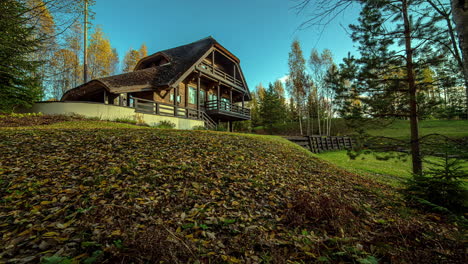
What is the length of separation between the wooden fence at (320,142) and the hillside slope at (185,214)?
34.9ft

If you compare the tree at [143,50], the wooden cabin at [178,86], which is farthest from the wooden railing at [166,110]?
the tree at [143,50]

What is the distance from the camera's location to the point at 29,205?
8.87ft

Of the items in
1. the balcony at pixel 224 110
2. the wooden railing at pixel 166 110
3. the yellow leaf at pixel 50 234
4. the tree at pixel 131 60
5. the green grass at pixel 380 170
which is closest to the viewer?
the yellow leaf at pixel 50 234

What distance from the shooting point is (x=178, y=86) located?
16453 mm

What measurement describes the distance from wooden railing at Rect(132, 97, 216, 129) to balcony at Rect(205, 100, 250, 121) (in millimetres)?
992

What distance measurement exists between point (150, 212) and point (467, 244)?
3.80 m

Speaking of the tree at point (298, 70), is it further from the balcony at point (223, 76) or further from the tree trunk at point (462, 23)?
the tree trunk at point (462, 23)

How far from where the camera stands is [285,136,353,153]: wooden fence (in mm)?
15380

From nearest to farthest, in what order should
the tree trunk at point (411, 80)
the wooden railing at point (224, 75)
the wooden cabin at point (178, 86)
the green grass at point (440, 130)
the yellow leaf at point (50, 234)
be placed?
the yellow leaf at point (50, 234)
the tree trunk at point (411, 80)
the wooden cabin at point (178, 86)
the wooden railing at point (224, 75)
the green grass at point (440, 130)

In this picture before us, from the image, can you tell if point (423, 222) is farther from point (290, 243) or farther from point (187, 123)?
point (187, 123)

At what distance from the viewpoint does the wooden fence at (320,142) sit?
605 inches

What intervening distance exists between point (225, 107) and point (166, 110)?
591cm

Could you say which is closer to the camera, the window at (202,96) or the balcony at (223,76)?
the balcony at (223,76)

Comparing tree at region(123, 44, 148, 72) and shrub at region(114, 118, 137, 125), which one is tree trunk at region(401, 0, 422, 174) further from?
tree at region(123, 44, 148, 72)
